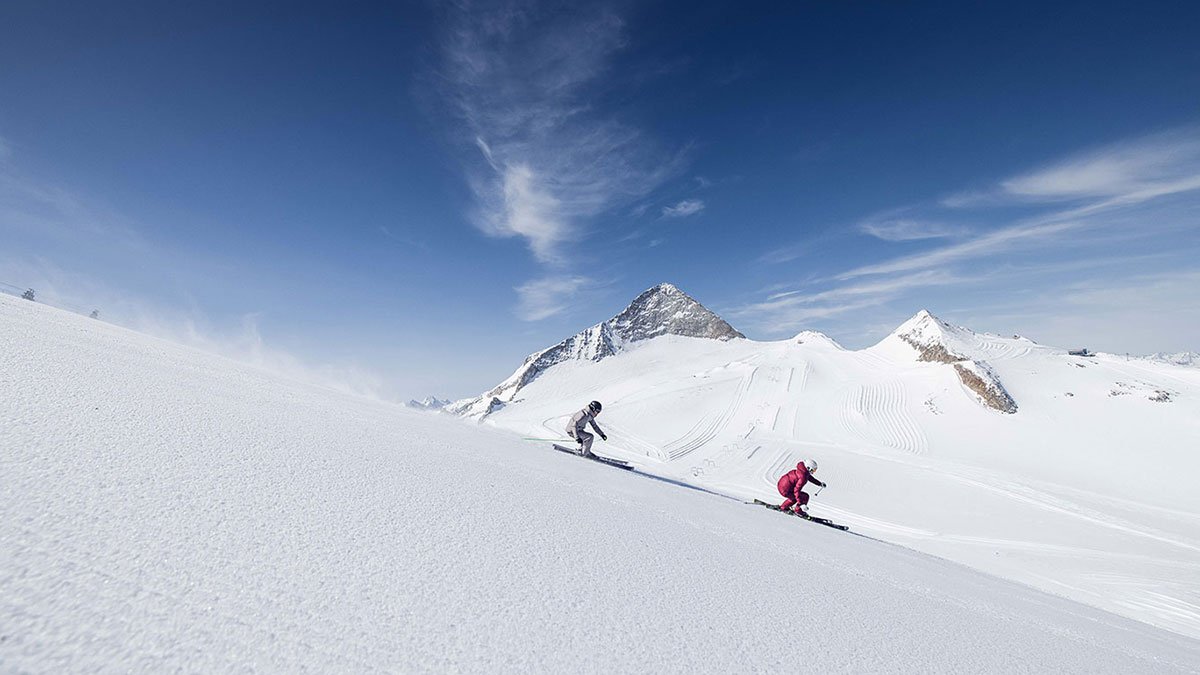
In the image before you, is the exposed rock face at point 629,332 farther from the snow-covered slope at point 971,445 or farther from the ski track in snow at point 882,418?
the ski track in snow at point 882,418

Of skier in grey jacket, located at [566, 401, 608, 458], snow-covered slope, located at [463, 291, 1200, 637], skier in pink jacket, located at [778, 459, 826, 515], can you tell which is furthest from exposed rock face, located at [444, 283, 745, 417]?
skier in pink jacket, located at [778, 459, 826, 515]

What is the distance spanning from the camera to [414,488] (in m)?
3.02

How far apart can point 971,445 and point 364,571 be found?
122 ft

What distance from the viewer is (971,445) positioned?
95.5 ft

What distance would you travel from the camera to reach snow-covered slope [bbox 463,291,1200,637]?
1577 cm

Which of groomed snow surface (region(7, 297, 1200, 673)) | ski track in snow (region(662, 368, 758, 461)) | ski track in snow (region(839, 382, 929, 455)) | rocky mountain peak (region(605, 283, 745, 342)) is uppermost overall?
rocky mountain peak (region(605, 283, 745, 342))

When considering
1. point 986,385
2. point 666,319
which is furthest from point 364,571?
point 666,319

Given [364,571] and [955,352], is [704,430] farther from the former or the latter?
[364,571]

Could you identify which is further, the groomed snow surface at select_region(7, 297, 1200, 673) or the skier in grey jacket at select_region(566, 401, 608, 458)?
the skier in grey jacket at select_region(566, 401, 608, 458)

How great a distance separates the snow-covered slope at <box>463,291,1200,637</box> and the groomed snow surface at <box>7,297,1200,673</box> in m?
9.88

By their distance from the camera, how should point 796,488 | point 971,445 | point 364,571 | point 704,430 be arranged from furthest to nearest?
point 704,430 < point 971,445 < point 796,488 < point 364,571

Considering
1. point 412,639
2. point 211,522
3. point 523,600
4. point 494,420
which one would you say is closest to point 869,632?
point 523,600

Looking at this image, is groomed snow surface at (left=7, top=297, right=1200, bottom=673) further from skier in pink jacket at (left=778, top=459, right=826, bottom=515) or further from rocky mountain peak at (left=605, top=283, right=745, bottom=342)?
rocky mountain peak at (left=605, top=283, right=745, bottom=342)

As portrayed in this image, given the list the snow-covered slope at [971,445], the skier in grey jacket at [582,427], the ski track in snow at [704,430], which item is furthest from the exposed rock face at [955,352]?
the skier in grey jacket at [582,427]
